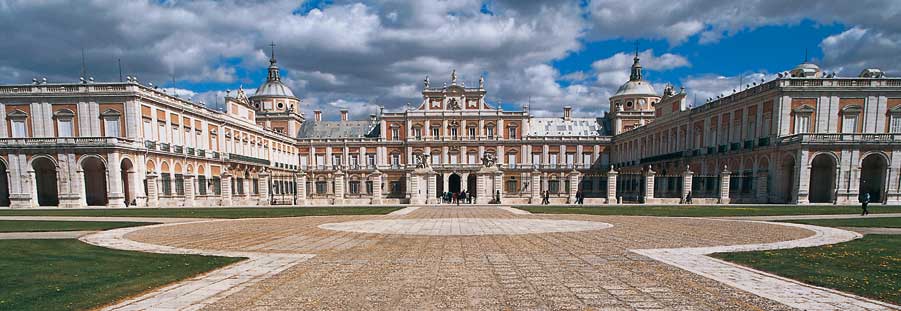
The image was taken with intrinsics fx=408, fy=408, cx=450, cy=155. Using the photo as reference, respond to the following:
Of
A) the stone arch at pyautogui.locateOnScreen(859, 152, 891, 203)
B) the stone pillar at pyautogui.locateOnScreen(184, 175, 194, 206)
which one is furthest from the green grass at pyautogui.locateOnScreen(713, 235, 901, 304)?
the stone pillar at pyautogui.locateOnScreen(184, 175, 194, 206)

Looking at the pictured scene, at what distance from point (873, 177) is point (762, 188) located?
8.08 meters

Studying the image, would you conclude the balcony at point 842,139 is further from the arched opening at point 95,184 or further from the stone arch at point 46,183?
the stone arch at point 46,183

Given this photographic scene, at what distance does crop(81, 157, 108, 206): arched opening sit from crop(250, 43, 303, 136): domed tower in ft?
96.7

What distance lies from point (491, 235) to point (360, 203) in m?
22.4

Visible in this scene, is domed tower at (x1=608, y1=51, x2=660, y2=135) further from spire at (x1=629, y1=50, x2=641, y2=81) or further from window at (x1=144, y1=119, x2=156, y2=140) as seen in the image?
window at (x1=144, y1=119, x2=156, y2=140)

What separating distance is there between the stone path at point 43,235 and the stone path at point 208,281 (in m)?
2.74

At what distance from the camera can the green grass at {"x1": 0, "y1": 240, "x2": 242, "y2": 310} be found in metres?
5.43

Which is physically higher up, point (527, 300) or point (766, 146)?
point (766, 146)

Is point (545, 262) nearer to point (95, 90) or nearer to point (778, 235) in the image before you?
point (778, 235)

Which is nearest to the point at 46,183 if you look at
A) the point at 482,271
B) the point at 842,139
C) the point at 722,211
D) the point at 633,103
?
the point at 482,271

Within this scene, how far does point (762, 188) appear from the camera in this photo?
30.3 metres

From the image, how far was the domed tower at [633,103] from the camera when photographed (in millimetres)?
61562

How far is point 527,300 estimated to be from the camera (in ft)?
18.1

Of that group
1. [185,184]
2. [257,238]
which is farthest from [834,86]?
[185,184]
